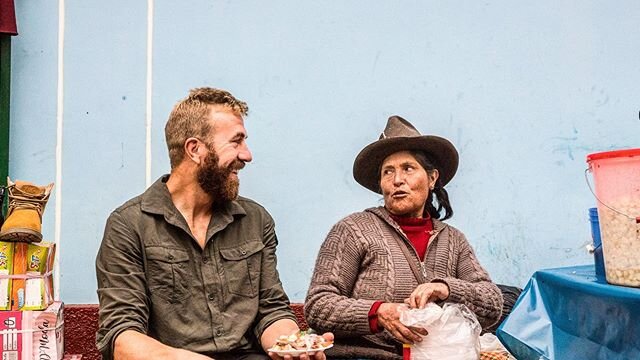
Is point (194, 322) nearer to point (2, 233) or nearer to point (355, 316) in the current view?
point (355, 316)

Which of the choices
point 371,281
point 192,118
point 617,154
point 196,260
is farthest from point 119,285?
point 617,154

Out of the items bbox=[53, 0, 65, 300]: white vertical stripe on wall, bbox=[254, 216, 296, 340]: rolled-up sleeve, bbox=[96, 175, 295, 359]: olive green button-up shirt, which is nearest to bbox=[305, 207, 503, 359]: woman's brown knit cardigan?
bbox=[254, 216, 296, 340]: rolled-up sleeve

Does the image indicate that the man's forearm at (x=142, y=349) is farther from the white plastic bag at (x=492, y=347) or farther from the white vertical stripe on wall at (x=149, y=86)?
the white vertical stripe on wall at (x=149, y=86)

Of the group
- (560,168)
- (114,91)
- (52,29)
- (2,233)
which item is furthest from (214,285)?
(560,168)

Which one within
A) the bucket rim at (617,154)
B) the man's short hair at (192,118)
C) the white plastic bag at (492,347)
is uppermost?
the man's short hair at (192,118)

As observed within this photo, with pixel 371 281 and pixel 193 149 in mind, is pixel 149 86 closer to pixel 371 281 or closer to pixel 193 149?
pixel 193 149

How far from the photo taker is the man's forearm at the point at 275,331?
2977 mm

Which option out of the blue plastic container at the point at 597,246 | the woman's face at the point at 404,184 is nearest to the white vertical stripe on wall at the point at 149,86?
the woman's face at the point at 404,184

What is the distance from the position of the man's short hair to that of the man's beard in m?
0.10

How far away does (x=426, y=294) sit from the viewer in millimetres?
2896

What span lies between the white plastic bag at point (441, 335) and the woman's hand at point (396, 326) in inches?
0.8

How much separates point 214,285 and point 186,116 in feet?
2.23

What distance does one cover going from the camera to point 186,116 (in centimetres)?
312

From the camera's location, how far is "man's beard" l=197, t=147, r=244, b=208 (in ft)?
9.99
